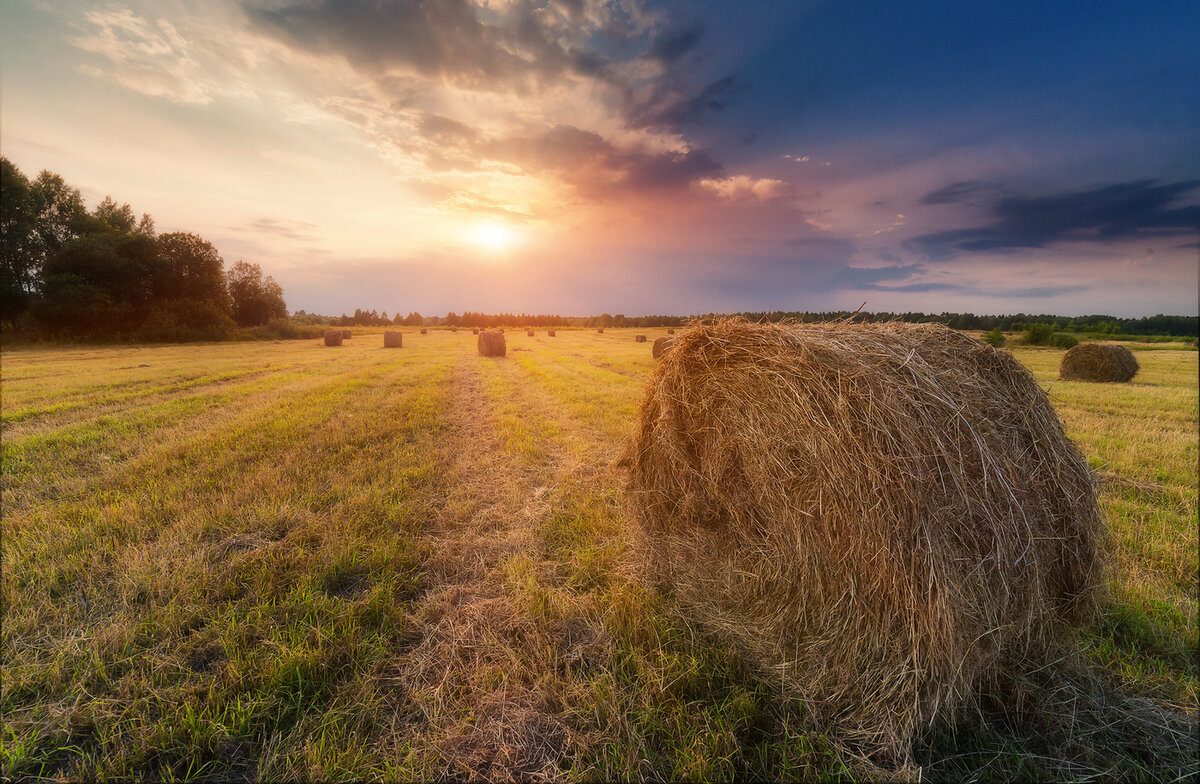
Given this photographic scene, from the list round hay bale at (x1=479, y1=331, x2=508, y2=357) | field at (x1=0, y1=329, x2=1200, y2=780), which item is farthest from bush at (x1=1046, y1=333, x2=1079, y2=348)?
round hay bale at (x1=479, y1=331, x2=508, y2=357)

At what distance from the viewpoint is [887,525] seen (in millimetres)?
2635

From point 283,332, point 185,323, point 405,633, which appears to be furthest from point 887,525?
point 283,332

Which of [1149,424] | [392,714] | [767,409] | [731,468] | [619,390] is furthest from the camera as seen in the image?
[619,390]

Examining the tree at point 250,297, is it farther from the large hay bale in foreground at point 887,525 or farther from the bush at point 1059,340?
the bush at point 1059,340

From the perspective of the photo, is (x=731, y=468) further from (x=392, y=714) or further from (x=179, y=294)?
(x=179, y=294)

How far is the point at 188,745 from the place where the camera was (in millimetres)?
2377

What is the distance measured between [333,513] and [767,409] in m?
4.69

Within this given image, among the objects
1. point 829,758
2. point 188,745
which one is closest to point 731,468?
point 829,758

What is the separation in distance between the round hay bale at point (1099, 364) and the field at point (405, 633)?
52.1ft

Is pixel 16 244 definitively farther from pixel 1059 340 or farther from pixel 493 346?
pixel 1059 340

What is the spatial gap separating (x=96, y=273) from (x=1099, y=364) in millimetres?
64953

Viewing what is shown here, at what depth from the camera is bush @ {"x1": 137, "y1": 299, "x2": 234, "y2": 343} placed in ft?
118

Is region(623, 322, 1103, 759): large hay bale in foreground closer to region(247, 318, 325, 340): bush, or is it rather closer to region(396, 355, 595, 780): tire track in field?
region(396, 355, 595, 780): tire track in field

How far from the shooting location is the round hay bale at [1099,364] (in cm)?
1809
